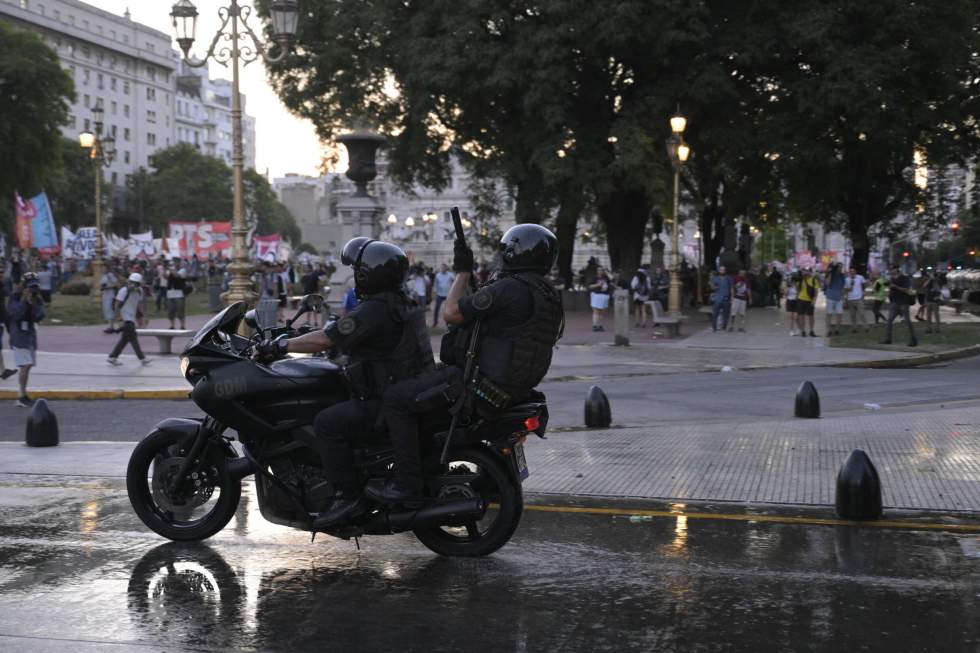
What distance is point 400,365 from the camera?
5555mm

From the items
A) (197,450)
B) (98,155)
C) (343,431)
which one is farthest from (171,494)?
(98,155)

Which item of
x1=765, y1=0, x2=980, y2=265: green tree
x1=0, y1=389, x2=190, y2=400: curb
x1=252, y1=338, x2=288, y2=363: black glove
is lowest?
x1=0, y1=389, x2=190, y2=400: curb

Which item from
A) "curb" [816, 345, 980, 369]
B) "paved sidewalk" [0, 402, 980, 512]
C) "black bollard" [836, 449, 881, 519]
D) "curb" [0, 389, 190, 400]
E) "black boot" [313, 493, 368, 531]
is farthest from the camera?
"curb" [816, 345, 980, 369]

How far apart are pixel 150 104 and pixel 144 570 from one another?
12074 cm

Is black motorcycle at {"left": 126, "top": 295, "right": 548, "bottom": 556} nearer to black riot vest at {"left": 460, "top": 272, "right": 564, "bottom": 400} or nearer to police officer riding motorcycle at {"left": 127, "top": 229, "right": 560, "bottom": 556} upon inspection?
police officer riding motorcycle at {"left": 127, "top": 229, "right": 560, "bottom": 556}

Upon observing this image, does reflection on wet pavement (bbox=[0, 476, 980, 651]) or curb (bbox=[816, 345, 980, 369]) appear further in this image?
curb (bbox=[816, 345, 980, 369])

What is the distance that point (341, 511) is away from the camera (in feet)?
18.3

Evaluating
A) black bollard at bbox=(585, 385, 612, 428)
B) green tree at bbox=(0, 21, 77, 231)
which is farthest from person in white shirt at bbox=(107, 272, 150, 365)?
green tree at bbox=(0, 21, 77, 231)

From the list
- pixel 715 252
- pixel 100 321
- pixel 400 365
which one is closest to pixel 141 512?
pixel 400 365

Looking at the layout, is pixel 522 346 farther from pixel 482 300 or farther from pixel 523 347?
pixel 482 300

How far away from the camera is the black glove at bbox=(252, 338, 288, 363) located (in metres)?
5.52

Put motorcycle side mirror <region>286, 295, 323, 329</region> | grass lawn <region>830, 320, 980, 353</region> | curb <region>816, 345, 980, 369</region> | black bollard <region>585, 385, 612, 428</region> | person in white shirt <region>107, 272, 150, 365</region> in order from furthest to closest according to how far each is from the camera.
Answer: grass lawn <region>830, 320, 980, 353</region> → curb <region>816, 345, 980, 369</region> → person in white shirt <region>107, 272, 150, 365</region> → black bollard <region>585, 385, 612, 428</region> → motorcycle side mirror <region>286, 295, 323, 329</region>

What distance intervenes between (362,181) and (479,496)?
16514 millimetres

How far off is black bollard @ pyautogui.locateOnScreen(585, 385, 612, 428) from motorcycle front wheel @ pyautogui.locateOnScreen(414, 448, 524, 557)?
16.8 feet
